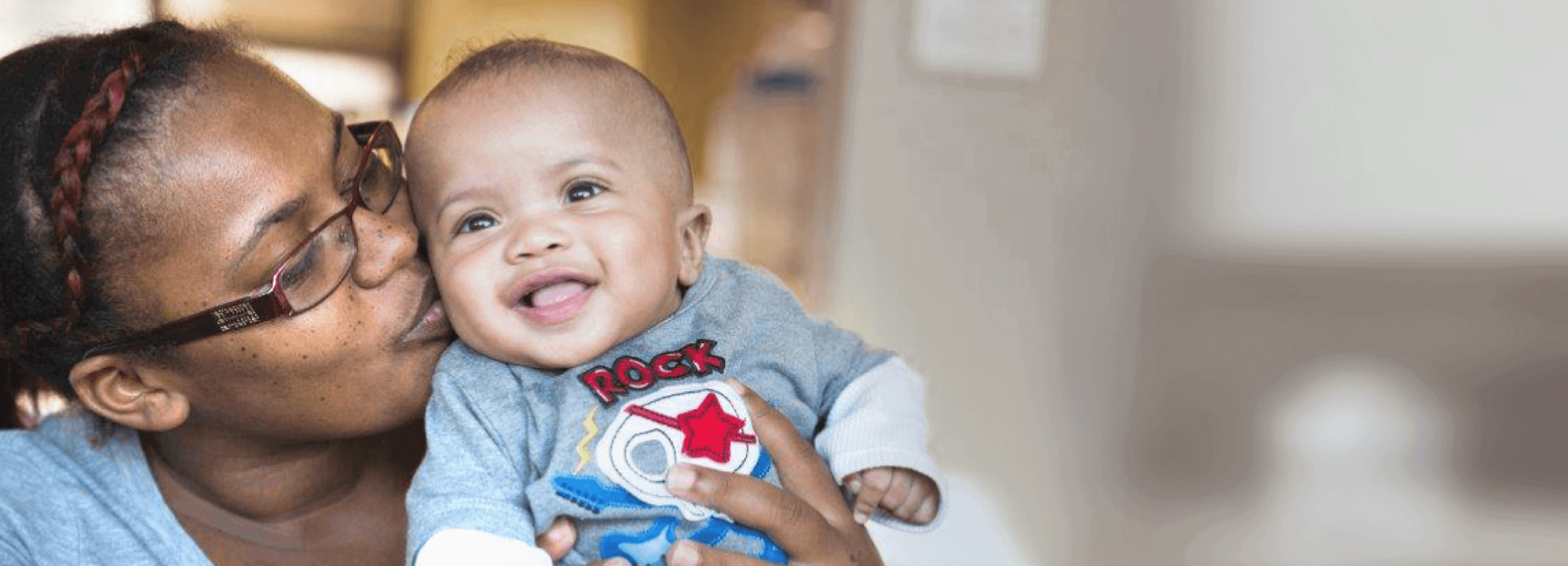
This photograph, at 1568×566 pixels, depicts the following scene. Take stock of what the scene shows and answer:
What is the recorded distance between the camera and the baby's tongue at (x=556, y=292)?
1356 mm

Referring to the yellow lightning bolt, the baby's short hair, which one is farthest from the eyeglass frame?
the yellow lightning bolt

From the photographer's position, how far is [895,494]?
58.7 inches

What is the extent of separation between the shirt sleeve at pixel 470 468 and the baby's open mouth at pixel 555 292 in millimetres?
102

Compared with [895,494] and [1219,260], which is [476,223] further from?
[1219,260]

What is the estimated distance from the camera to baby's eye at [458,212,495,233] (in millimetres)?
1399

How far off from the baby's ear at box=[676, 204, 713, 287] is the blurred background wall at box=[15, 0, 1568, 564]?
0.59m

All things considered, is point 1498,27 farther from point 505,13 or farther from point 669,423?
point 505,13

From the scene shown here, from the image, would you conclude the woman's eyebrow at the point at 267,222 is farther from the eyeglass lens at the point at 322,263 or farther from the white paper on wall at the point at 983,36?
the white paper on wall at the point at 983,36

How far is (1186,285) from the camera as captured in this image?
3.07 meters

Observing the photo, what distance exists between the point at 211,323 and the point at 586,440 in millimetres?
417

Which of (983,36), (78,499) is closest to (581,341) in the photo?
(78,499)

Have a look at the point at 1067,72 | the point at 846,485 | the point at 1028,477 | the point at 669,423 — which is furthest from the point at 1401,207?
the point at 669,423

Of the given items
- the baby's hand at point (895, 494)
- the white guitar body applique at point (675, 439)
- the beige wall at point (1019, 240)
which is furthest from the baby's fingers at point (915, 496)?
the beige wall at point (1019, 240)

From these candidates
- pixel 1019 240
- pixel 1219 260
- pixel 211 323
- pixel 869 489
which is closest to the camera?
pixel 211 323
